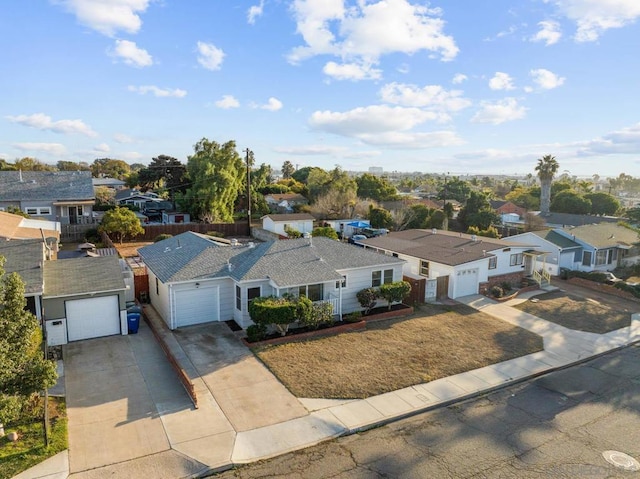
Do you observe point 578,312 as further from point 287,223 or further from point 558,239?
point 287,223

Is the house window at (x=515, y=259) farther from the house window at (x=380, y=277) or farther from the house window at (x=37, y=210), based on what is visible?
the house window at (x=37, y=210)

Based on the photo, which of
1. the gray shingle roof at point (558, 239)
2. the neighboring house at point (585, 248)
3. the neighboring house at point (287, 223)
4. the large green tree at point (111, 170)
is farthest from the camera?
the large green tree at point (111, 170)

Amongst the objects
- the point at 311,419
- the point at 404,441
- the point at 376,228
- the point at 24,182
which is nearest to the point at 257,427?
the point at 311,419

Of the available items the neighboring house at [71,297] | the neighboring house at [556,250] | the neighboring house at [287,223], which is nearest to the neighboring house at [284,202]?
the neighboring house at [287,223]

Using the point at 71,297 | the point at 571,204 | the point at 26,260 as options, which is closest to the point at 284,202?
the point at 571,204

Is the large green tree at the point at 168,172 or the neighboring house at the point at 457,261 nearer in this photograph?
the neighboring house at the point at 457,261

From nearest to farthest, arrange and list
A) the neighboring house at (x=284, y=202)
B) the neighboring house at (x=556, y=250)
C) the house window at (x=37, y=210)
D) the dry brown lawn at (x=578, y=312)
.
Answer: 1. the dry brown lawn at (x=578, y=312)
2. the neighboring house at (x=556, y=250)
3. the house window at (x=37, y=210)
4. the neighboring house at (x=284, y=202)

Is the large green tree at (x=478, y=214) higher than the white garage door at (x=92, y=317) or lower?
higher
